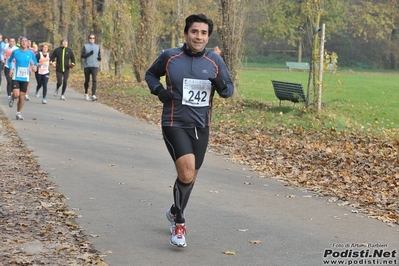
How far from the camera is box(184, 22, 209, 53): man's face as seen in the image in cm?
681

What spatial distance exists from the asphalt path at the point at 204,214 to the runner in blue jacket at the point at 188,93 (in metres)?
0.45

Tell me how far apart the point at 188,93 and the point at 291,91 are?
1321cm

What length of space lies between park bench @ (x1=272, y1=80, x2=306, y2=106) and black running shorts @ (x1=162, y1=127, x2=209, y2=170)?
1254cm

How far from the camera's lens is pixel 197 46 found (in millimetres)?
6828

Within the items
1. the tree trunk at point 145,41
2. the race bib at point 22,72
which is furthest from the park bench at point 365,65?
the race bib at point 22,72

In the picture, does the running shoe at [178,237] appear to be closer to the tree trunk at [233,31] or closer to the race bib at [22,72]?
the race bib at [22,72]

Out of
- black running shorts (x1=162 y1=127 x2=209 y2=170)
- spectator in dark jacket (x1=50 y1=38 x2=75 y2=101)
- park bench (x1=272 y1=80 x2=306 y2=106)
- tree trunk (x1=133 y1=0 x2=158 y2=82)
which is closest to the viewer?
black running shorts (x1=162 y1=127 x2=209 y2=170)

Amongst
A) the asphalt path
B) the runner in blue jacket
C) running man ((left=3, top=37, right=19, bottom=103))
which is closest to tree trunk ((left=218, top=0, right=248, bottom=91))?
running man ((left=3, top=37, right=19, bottom=103))

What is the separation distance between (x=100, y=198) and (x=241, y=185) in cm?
203

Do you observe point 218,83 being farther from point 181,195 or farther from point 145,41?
point 145,41

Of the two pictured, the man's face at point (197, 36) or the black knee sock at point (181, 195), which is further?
the black knee sock at point (181, 195)

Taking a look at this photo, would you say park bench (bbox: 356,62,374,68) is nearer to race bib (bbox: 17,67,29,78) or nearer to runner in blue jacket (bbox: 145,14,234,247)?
race bib (bbox: 17,67,29,78)

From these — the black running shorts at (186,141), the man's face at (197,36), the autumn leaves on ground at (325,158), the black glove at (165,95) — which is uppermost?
the man's face at (197,36)

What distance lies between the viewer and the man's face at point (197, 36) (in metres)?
6.81
